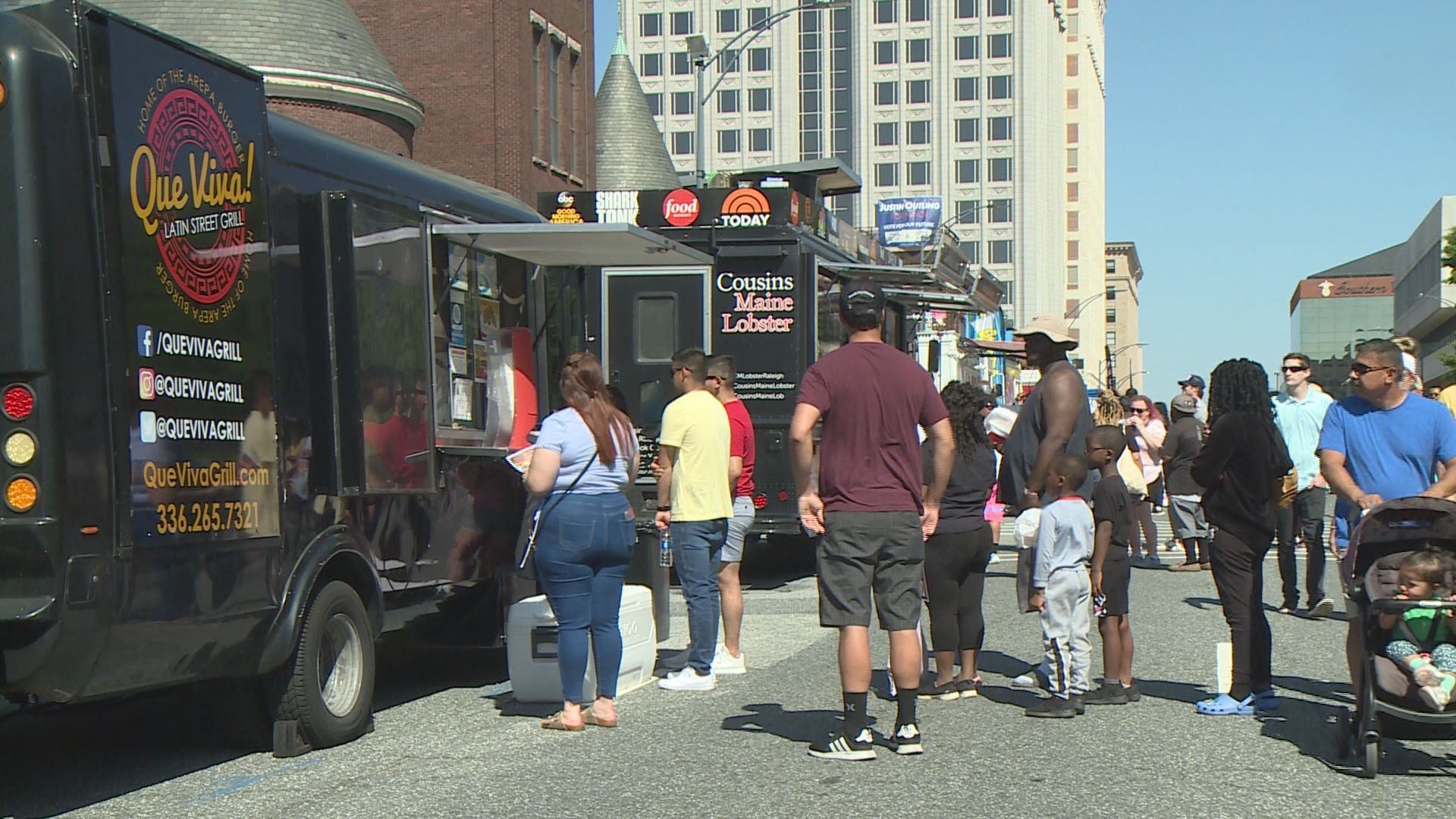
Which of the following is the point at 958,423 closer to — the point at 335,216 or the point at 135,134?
the point at 335,216

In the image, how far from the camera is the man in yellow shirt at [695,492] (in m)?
9.38

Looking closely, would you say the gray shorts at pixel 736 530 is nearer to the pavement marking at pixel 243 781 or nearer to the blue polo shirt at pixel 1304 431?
the pavement marking at pixel 243 781

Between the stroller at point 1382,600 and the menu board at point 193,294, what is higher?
the menu board at point 193,294

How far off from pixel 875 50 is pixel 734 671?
114 metres

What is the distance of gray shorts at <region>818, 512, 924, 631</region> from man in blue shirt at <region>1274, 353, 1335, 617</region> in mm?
6917

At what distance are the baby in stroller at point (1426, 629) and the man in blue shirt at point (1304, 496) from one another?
6.28 metres

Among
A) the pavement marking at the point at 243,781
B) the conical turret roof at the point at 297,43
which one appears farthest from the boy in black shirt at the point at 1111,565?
the conical turret roof at the point at 297,43

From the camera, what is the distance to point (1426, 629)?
6.94m

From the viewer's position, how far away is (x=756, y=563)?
18.7m

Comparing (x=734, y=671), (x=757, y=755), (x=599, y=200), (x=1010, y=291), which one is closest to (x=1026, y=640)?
(x=734, y=671)

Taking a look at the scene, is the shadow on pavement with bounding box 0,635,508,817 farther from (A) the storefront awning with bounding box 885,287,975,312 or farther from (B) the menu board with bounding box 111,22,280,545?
(A) the storefront awning with bounding box 885,287,975,312

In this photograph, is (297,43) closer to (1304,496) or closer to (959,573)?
(1304,496)

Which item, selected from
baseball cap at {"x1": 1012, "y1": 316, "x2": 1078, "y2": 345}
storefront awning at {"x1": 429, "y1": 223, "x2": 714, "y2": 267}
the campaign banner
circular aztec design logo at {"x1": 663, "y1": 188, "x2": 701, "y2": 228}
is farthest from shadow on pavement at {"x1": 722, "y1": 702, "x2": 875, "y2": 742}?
the campaign banner

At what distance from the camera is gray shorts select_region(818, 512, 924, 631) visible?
720 centimetres
